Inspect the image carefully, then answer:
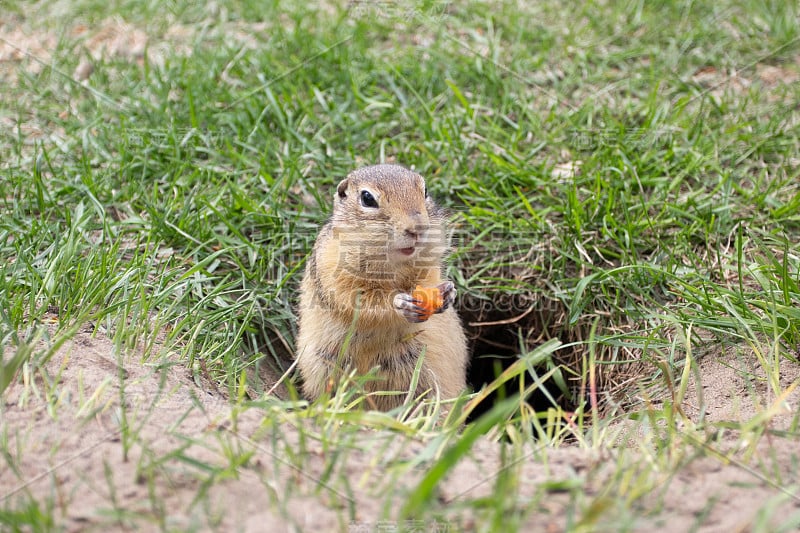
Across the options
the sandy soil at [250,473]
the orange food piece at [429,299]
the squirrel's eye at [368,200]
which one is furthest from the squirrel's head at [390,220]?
the sandy soil at [250,473]

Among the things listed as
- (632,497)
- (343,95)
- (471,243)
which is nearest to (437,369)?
(471,243)

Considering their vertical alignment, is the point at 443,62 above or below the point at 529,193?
above

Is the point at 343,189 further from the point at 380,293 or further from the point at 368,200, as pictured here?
the point at 380,293

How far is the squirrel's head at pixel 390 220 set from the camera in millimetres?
3348

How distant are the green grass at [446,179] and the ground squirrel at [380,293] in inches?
11.6

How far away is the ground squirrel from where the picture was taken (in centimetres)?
345

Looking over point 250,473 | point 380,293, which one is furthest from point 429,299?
point 250,473

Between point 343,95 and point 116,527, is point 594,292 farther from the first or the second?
point 116,527

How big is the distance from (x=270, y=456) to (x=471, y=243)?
95.1 inches

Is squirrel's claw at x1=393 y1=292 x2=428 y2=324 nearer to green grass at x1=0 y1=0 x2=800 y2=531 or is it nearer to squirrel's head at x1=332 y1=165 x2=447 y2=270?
squirrel's head at x1=332 y1=165 x2=447 y2=270

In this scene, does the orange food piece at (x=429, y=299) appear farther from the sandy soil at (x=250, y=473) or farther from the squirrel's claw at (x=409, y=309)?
the sandy soil at (x=250, y=473)

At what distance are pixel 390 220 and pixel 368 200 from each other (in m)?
0.22

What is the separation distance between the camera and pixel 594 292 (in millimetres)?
4215

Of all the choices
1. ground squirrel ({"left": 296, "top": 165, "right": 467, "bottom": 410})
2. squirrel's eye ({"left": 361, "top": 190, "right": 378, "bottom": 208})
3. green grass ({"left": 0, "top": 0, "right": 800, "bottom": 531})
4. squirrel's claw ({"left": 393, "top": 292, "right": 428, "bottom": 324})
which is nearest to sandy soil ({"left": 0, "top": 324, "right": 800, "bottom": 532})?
green grass ({"left": 0, "top": 0, "right": 800, "bottom": 531})
